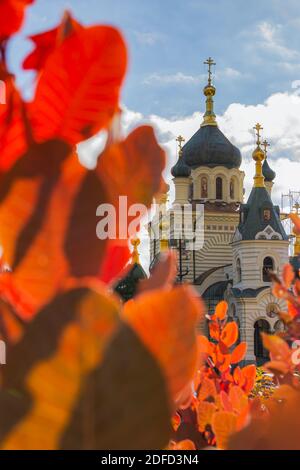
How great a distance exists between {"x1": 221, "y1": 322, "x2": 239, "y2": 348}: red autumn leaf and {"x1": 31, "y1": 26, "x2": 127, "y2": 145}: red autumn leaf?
116 centimetres

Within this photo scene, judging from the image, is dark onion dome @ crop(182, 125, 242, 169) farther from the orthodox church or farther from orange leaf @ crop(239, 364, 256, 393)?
orange leaf @ crop(239, 364, 256, 393)

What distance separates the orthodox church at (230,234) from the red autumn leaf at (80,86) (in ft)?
48.0

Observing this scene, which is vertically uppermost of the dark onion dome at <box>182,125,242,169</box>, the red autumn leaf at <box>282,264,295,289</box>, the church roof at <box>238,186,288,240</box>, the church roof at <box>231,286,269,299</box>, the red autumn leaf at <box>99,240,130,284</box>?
the dark onion dome at <box>182,125,242,169</box>

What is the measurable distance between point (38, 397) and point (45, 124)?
0.71 feet

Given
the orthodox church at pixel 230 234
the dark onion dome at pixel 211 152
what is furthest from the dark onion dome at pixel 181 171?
the dark onion dome at pixel 211 152

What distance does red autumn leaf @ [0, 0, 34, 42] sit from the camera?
0.41 meters

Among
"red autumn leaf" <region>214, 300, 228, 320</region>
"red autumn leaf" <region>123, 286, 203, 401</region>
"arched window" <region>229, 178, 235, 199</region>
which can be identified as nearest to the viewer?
"red autumn leaf" <region>123, 286, 203, 401</region>

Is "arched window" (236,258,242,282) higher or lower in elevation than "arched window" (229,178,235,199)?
lower

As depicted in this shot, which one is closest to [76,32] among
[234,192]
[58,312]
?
[58,312]

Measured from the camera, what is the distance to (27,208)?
33 centimetres

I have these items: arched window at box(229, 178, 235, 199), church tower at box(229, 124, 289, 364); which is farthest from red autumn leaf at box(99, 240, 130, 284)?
arched window at box(229, 178, 235, 199)

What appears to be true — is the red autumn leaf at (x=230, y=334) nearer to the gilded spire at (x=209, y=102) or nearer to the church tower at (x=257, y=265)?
the church tower at (x=257, y=265)
